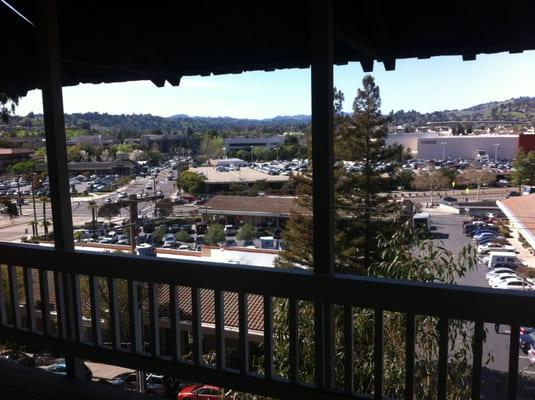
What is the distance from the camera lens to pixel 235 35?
8.91 ft

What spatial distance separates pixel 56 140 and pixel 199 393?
8.97 ft

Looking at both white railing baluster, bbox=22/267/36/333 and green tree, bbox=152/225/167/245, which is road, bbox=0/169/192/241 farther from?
white railing baluster, bbox=22/267/36/333

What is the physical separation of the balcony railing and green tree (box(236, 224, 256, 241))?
17.0ft

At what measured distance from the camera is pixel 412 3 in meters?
2.10

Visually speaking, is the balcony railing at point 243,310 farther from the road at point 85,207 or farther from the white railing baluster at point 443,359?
the road at point 85,207

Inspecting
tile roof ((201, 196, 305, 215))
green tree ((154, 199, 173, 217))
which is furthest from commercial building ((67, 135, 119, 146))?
tile roof ((201, 196, 305, 215))

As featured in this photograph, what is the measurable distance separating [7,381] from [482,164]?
404 cm

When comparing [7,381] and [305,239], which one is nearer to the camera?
[7,381]

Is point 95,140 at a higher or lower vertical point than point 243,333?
higher

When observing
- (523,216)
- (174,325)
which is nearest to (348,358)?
(174,325)

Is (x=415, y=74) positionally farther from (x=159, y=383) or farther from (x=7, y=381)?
(x=7, y=381)

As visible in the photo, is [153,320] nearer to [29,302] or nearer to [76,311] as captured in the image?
[76,311]

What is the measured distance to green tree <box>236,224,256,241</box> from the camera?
789cm

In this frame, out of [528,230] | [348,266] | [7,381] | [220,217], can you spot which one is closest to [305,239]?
[348,266]
